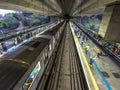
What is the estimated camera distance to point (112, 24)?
10.3 metres

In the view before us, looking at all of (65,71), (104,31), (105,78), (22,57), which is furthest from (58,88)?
(104,31)

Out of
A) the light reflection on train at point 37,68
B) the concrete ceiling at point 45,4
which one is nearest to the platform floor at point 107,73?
the light reflection on train at point 37,68

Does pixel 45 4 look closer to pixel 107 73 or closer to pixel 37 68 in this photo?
pixel 107 73

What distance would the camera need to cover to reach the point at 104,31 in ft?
36.6

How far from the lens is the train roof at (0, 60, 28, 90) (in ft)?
7.89

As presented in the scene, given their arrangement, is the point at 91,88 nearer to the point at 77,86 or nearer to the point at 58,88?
the point at 77,86

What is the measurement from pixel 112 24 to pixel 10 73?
9.59m

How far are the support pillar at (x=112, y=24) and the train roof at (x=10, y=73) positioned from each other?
353 inches

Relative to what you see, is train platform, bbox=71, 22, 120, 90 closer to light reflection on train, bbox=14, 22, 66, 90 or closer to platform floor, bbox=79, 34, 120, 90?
platform floor, bbox=79, 34, 120, 90

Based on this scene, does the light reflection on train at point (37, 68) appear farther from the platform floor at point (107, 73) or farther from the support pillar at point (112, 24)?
the support pillar at point (112, 24)

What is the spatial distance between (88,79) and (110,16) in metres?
6.88

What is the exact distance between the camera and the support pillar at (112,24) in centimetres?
987

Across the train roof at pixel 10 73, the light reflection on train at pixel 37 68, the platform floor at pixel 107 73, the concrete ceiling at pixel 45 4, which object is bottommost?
the platform floor at pixel 107 73

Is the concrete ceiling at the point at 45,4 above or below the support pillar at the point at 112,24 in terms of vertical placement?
above
